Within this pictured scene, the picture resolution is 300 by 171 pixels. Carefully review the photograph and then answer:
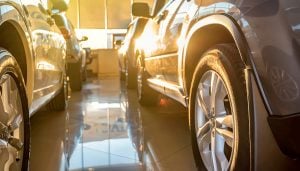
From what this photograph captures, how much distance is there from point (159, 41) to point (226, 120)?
1814 millimetres

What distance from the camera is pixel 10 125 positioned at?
1767 millimetres

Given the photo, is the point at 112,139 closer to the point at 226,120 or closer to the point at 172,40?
the point at 172,40

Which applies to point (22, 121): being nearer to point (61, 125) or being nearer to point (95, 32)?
point (61, 125)

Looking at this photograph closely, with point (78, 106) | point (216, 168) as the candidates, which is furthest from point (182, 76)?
point (78, 106)

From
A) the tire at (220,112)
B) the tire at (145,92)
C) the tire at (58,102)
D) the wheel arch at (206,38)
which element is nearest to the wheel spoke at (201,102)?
the tire at (220,112)

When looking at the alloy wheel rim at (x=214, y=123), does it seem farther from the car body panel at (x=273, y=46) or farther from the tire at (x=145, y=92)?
the tire at (x=145, y=92)

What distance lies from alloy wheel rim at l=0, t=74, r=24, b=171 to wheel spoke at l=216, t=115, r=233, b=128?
1034 mm

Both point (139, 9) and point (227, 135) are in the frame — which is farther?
point (139, 9)

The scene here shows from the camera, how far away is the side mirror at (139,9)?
424 cm

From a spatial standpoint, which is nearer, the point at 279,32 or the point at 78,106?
Answer: the point at 279,32

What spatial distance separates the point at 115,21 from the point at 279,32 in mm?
14569

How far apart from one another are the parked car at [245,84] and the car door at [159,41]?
82 centimetres

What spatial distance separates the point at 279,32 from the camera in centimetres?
133

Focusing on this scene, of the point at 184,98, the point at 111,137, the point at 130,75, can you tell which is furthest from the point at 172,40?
the point at 130,75
